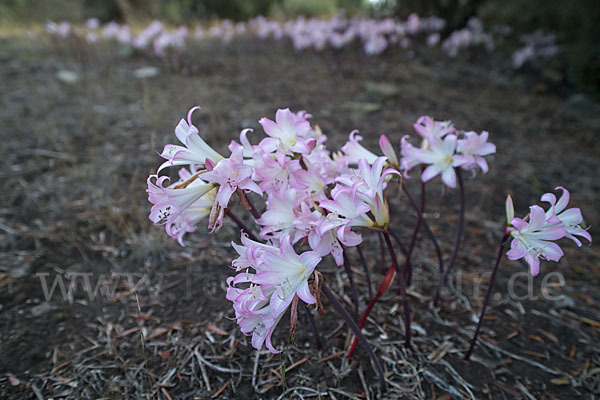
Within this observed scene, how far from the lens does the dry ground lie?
1777mm

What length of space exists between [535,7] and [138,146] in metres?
6.38

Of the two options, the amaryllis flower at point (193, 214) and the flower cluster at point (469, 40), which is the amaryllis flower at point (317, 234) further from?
the flower cluster at point (469, 40)

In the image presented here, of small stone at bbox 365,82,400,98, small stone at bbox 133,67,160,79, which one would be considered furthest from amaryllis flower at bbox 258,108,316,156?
small stone at bbox 133,67,160,79

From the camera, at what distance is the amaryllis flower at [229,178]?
125 centimetres

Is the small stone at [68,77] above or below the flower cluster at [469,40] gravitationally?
below

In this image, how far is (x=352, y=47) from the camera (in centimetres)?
761

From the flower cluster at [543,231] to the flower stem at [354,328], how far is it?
60 cm

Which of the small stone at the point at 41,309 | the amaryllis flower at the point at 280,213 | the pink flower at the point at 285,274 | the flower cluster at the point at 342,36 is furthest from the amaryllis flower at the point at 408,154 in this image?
the flower cluster at the point at 342,36

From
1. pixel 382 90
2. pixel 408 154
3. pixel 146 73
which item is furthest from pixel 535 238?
pixel 146 73

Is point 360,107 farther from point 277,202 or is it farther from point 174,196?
point 174,196

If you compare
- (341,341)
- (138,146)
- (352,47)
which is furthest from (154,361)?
(352,47)

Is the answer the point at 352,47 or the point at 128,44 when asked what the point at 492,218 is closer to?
the point at 352,47

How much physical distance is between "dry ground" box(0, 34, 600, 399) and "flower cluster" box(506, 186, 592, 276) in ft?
1.57

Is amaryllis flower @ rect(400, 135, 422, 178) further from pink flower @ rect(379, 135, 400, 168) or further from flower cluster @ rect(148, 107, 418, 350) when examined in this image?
flower cluster @ rect(148, 107, 418, 350)
